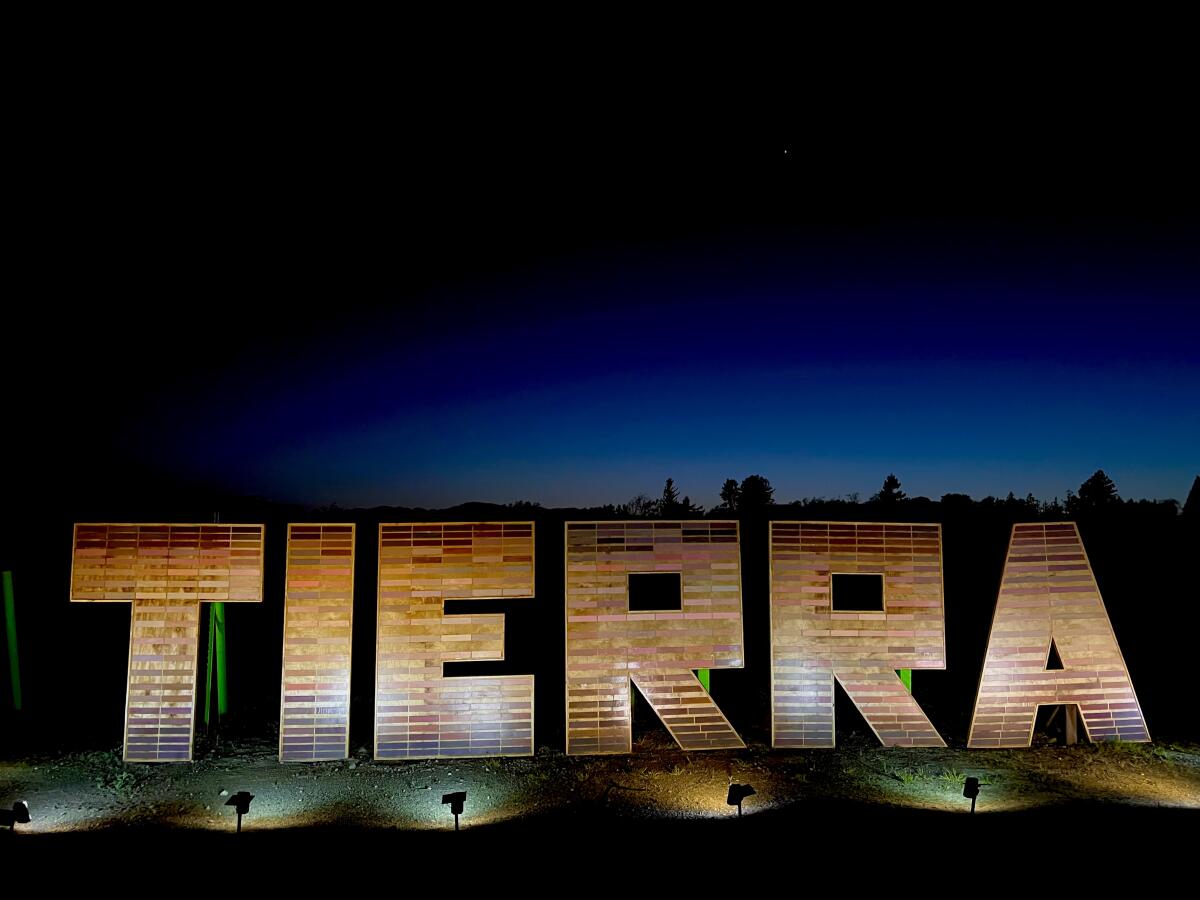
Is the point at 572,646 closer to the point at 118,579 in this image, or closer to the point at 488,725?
the point at 488,725

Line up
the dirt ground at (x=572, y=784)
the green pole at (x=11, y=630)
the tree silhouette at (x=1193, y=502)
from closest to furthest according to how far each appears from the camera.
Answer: the dirt ground at (x=572, y=784), the green pole at (x=11, y=630), the tree silhouette at (x=1193, y=502)

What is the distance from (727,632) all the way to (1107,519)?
24355 mm

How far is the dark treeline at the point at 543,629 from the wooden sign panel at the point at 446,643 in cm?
57

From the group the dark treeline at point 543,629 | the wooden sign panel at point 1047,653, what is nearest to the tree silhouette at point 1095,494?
the dark treeline at point 543,629

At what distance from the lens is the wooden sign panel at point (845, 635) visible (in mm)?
9305

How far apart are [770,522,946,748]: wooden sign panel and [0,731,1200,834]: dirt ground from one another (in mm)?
444

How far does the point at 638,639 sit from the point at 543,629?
10.1 meters

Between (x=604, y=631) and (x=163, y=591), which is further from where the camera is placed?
(x=604, y=631)

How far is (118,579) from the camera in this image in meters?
8.98

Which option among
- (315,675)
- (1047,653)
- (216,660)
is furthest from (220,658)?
(1047,653)

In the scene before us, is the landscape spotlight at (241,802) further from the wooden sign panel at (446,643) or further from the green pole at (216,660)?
the green pole at (216,660)

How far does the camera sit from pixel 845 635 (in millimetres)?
9328

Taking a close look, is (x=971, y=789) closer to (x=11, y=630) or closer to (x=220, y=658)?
(x=220, y=658)

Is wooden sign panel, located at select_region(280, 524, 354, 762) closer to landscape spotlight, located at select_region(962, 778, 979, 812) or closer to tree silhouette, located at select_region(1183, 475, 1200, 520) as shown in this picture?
landscape spotlight, located at select_region(962, 778, 979, 812)
